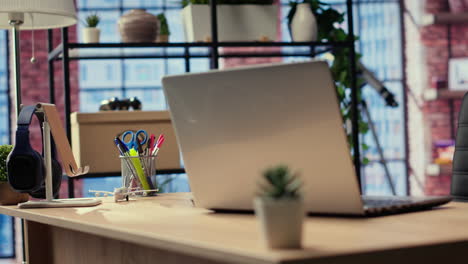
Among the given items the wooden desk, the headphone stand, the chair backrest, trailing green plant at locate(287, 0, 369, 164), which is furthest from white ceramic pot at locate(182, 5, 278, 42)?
the wooden desk

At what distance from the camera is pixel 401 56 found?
6.65m

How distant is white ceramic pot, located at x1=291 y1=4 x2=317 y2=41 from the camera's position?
3494mm

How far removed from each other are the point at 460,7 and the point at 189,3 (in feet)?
11.7

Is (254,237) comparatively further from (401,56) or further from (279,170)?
(401,56)

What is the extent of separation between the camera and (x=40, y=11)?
2.43 metres

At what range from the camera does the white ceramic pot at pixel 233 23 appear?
3367mm

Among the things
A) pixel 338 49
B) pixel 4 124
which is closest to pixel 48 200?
pixel 338 49

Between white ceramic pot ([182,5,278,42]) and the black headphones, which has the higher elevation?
white ceramic pot ([182,5,278,42])

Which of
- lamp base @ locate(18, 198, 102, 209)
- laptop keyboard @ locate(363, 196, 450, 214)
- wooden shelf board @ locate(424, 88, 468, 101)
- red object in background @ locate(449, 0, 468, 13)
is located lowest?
lamp base @ locate(18, 198, 102, 209)

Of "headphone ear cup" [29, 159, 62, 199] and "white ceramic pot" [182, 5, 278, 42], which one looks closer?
"headphone ear cup" [29, 159, 62, 199]

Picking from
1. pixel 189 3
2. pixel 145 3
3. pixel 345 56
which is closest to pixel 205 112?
pixel 189 3

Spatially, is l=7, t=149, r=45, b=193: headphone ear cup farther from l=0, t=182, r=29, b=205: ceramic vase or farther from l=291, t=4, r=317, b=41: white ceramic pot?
l=291, t=4, r=317, b=41: white ceramic pot

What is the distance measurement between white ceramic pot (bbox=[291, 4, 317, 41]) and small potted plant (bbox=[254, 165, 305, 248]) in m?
2.73

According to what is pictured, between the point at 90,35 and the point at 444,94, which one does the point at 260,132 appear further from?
the point at 444,94
